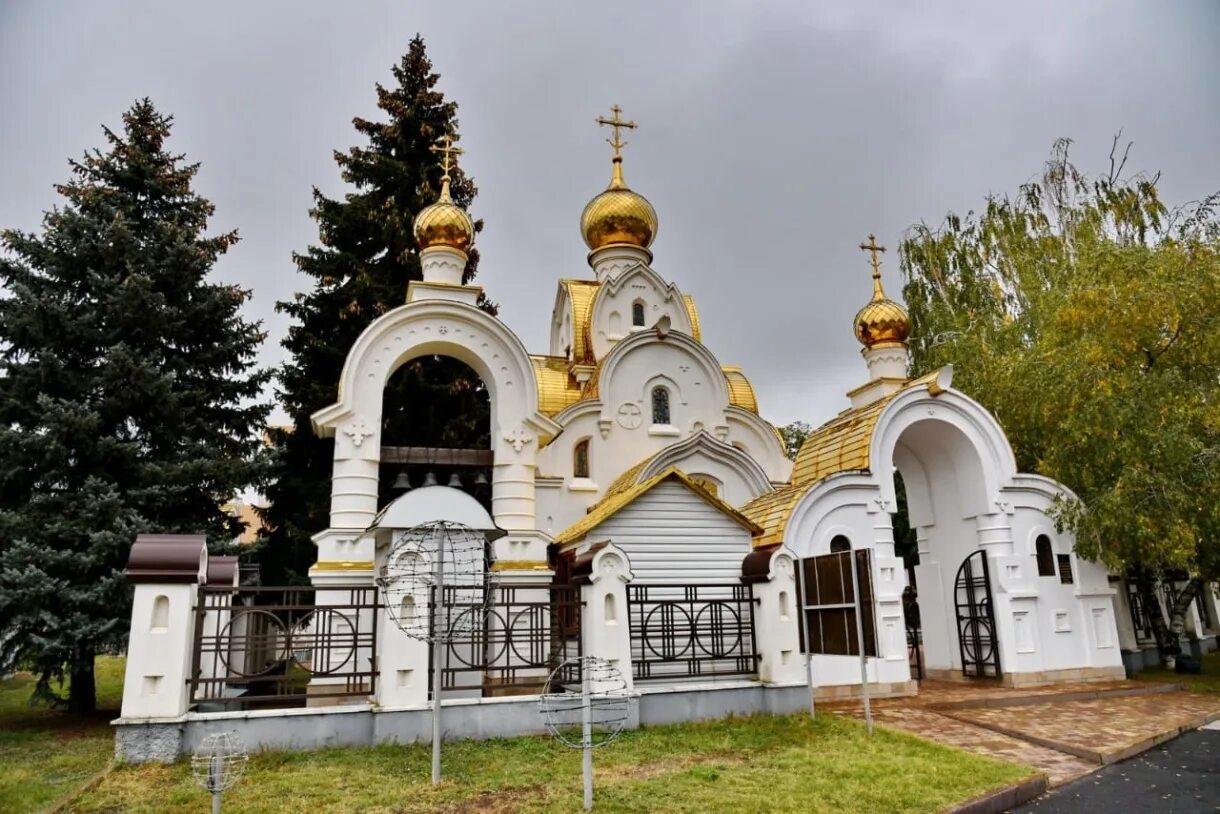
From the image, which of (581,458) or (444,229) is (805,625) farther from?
(444,229)

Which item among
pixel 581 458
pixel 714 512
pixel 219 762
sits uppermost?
pixel 581 458

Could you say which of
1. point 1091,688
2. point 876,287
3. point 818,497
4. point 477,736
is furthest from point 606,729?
point 876,287

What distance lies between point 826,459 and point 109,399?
1118 centimetres

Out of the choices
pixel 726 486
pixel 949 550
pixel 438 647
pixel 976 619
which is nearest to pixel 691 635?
pixel 438 647

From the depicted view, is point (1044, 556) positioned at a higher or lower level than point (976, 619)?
higher

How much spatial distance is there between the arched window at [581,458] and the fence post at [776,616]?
262 inches

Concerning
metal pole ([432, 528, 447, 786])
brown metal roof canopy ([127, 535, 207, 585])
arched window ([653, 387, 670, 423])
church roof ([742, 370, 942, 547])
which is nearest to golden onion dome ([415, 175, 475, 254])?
arched window ([653, 387, 670, 423])

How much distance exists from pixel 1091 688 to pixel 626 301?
11787 millimetres

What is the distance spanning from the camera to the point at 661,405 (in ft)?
55.0

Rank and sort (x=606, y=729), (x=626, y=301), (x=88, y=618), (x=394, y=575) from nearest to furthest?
(x=394, y=575), (x=606, y=729), (x=88, y=618), (x=626, y=301)

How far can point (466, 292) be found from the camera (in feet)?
43.6

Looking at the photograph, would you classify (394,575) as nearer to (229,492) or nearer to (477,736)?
(477,736)

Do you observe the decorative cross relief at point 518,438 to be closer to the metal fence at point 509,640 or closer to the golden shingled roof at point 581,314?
the metal fence at point 509,640

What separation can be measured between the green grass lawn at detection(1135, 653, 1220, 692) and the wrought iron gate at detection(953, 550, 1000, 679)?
2.77 m
